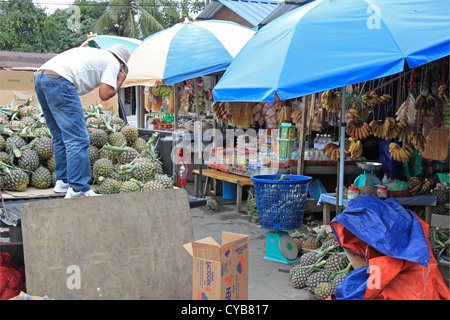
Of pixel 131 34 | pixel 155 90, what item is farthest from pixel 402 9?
pixel 131 34

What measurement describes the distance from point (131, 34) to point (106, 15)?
69.9 inches

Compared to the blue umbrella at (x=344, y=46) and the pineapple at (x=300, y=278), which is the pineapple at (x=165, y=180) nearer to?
the blue umbrella at (x=344, y=46)

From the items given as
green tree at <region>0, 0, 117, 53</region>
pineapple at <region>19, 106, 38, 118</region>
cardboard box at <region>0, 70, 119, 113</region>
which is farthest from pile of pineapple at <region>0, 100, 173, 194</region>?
green tree at <region>0, 0, 117, 53</region>

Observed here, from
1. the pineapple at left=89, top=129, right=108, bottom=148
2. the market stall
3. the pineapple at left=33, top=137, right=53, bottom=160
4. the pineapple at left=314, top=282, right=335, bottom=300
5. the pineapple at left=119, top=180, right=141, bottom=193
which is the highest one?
the market stall

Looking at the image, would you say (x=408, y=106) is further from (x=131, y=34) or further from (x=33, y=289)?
(x=131, y=34)

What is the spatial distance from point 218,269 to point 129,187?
1533 millimetres

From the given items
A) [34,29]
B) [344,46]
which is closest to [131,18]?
[34,29]

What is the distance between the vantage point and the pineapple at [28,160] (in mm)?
3926

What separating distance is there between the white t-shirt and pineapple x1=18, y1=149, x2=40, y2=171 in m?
0.73

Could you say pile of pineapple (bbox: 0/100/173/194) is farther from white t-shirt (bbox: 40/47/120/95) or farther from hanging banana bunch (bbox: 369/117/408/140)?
hanging banana bunch (bbox: 369/117/408/140)

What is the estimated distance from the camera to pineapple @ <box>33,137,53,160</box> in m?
4.15

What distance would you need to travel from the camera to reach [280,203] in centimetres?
479

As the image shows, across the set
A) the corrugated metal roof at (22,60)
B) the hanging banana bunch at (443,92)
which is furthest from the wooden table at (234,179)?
the corrugated metal roof at (22,60)

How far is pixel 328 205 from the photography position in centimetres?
552
